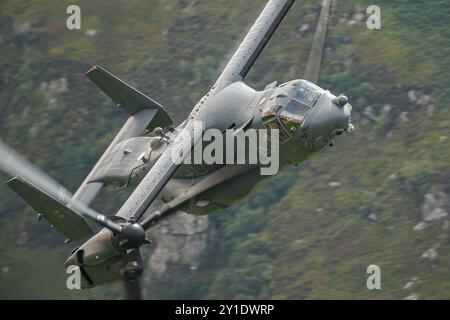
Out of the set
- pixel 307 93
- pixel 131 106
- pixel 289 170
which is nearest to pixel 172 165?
pixel 307 93

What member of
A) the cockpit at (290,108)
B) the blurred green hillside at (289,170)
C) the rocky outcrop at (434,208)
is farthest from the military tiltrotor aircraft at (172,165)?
the rocky outcrop at (434,208)

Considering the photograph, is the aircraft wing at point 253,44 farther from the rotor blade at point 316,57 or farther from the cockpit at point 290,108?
the cockpit at point 290,108

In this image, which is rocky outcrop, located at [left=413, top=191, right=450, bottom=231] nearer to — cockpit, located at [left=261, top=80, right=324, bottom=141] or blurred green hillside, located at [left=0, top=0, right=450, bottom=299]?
blurred green hillside, located at [left=0, top=0, right=450, bottom=299]

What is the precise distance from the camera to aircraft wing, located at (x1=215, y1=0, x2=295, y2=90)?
62.4 m

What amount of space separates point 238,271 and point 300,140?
22.9m

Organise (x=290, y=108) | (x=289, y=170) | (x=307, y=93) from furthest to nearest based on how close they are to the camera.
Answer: (x=289, y=170)
(x=307, y=93)
(x=290, y=108)

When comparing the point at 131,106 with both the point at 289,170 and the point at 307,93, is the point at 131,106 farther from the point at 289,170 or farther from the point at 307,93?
the point at 289,170

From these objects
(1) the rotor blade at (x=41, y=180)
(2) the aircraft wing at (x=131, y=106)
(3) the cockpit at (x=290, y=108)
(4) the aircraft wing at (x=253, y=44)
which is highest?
(4) the aircraft wing at (x=253, y=44)

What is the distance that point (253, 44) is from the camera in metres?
63.8

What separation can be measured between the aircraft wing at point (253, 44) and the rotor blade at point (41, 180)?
27.9ft

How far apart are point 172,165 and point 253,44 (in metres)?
7.24

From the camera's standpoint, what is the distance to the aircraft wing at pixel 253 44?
205 ft

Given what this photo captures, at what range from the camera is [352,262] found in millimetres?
77250

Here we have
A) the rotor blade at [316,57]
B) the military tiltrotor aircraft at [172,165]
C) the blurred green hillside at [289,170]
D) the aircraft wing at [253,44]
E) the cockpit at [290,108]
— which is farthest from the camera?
the blurred green hillside at [289,170]
